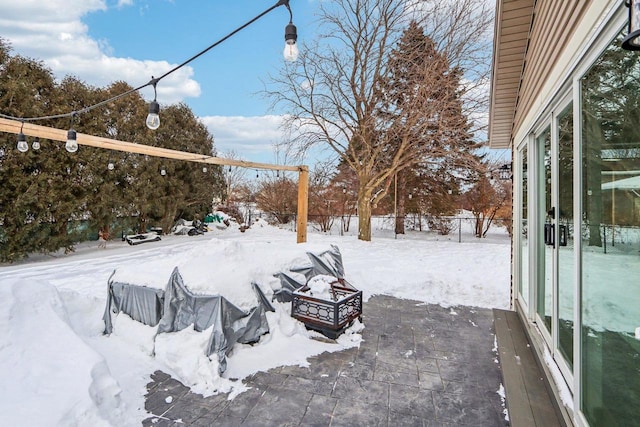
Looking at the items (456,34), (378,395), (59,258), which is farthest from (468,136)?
(59,258)

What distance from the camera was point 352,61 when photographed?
9930mm

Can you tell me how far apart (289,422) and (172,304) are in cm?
148

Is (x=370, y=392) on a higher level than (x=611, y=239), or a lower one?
lower

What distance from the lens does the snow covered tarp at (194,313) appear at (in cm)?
277

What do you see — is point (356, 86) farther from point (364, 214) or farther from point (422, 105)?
point (364, 214)

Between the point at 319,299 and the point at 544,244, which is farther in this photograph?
the point at 319,299

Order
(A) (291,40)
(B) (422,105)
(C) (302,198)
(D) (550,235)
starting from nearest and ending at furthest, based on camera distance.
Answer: (A) (291,40) → (D) (550,235) → (B) (422,105) → (C) (302,198)

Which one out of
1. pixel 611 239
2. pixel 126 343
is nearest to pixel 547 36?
pixel 611 239

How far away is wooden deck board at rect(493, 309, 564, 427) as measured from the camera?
201 centimetres

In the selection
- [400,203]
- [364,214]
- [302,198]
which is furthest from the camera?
[400,203]

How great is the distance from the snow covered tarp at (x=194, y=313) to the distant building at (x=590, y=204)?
237 cm

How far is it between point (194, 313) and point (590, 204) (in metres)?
2.88

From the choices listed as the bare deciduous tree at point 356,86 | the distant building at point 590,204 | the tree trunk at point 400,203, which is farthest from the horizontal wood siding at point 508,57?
the tree trunk at point 400,203

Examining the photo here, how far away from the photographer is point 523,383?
239 centimetres
